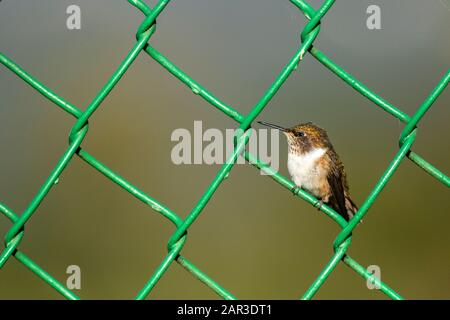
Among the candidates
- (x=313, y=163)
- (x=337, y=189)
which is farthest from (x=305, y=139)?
(x=337, y=189)

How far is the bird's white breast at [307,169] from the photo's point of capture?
3518mm

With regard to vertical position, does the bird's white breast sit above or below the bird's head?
below

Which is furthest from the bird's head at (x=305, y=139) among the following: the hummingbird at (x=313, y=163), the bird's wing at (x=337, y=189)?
the bird's wing at (x=337, y=189)

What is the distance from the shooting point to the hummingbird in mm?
3512

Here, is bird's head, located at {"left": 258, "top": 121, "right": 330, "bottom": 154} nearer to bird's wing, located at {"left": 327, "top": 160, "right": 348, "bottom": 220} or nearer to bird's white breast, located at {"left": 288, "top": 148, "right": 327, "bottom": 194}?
bird's white breast, located at {"left": 288, "top": 148, "right": 327, "bottom": 194}

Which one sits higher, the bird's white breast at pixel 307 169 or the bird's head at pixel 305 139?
the bird's head at pixel 305 139

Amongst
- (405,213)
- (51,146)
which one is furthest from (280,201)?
(51,146)

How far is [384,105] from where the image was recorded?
1628 millimetres

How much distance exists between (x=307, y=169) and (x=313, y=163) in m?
0.05

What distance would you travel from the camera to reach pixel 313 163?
3549 mm

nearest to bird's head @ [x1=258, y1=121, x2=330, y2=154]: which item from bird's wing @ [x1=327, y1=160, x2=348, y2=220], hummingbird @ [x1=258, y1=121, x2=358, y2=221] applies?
hummingbird @ [x1=258, y1=121, x2=358, y2=221]

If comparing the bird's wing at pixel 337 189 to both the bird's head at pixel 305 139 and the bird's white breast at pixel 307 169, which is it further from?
the bird's head at pixel 305 139

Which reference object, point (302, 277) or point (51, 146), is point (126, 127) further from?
point (302, 277)

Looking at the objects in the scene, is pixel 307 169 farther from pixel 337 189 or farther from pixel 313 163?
pixel 337 189
